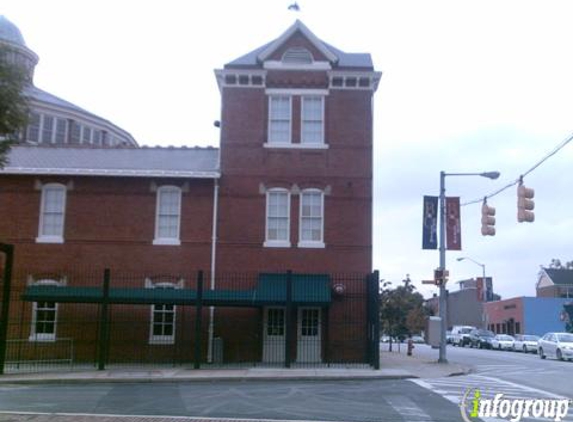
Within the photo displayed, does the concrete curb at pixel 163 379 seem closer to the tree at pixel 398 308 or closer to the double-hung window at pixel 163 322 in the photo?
the double-hung window at pixel 163 322

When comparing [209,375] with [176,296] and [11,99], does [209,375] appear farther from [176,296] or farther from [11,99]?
[11,99]

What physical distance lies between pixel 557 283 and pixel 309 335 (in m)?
59.7

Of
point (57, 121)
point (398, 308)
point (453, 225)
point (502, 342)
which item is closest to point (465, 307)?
point (502, 342)

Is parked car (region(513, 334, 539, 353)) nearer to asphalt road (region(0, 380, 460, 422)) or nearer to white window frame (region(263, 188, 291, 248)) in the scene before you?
white window frame (region(263, 188, 291, 248))

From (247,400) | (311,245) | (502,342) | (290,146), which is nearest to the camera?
(247,400)

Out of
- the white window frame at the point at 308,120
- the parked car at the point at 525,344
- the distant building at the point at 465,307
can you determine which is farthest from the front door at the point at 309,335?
the distant building at the point at 465,307

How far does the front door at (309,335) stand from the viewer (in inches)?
1030

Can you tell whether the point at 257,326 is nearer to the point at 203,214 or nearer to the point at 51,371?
the point at 203,214

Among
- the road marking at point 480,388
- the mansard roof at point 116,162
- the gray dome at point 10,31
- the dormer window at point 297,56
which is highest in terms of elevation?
the gray dome at point 10,31

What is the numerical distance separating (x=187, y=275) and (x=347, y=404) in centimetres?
1338

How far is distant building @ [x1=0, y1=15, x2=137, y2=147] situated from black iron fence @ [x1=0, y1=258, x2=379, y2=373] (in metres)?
13.9

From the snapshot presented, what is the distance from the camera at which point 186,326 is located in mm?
26609

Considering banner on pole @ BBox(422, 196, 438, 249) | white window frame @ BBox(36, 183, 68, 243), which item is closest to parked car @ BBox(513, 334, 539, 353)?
banner on pole @ BBox(422, 196, 438, 249)

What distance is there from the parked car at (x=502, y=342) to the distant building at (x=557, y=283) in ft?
86.9
